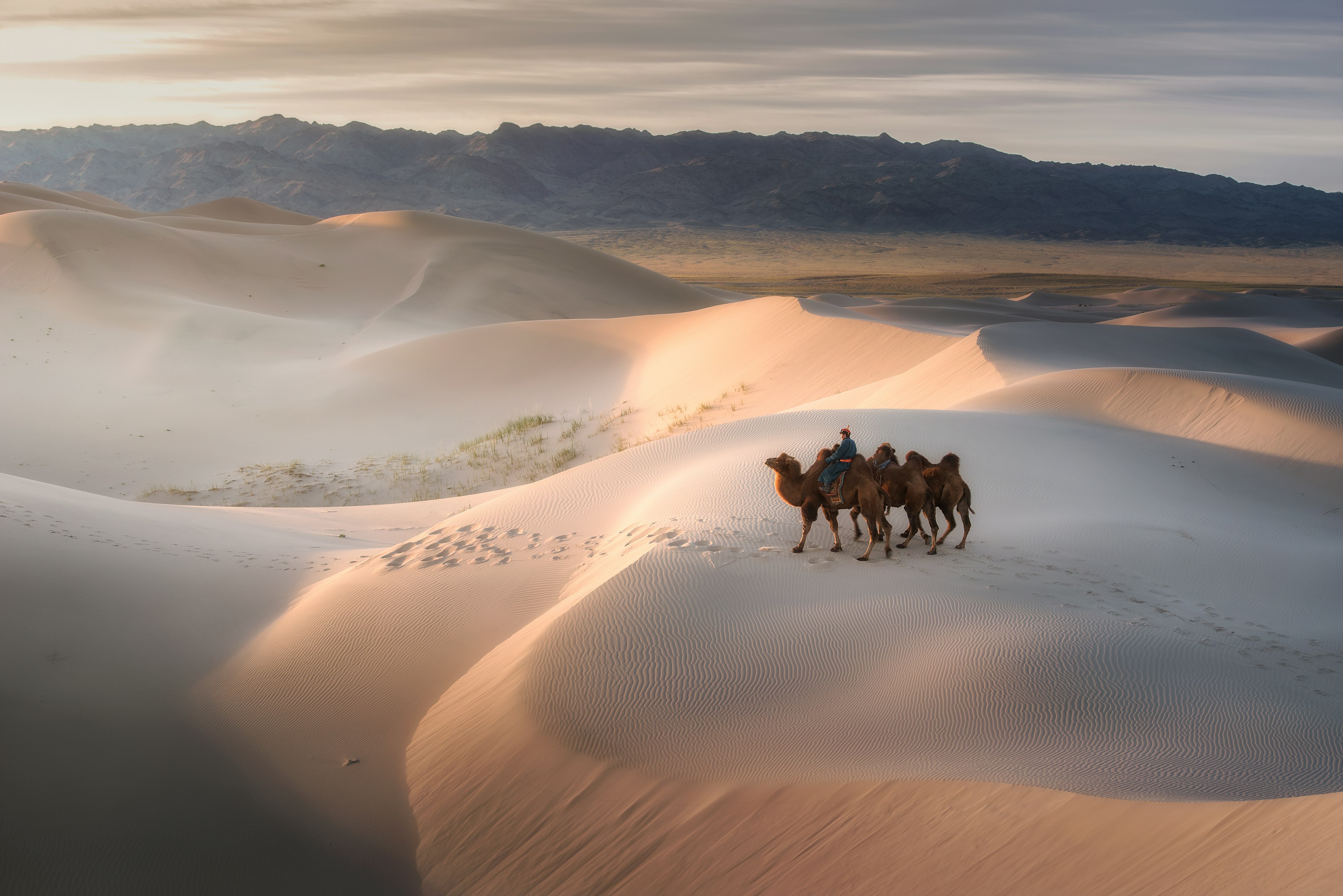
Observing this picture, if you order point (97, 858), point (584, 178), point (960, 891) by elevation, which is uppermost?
point (584, 178)

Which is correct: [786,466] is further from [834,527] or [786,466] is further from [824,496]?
[834,527]

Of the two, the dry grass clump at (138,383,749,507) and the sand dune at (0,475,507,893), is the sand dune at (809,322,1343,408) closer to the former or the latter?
the dry grass clump at (138,383,749,507)

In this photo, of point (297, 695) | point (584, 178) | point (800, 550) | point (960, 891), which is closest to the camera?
point (960, 891)

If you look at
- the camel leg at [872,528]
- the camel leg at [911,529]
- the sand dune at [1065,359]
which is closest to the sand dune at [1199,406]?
the sand dune at [1065,359]

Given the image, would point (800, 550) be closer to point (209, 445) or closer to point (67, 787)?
point (67, 787)

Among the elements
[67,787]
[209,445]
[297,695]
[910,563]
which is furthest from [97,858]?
[209,445]

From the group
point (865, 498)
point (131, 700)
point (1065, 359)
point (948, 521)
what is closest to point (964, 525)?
point (948, 521)

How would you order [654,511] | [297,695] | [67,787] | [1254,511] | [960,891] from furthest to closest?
[1254,511] < [654,511] < [297,695] < [67,787] < [960,891]

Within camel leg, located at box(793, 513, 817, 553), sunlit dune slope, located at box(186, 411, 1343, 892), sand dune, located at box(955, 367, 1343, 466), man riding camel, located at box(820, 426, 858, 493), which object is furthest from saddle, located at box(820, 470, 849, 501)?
sand dune, located at box(955, 367, 1343, 466)
